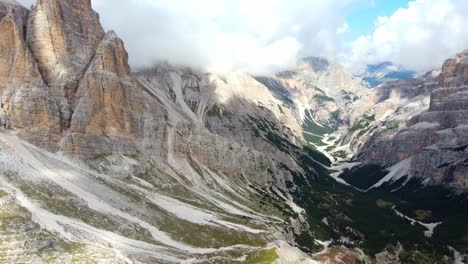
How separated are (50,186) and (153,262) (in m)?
55.8

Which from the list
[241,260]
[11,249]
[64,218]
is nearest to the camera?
[11,249]

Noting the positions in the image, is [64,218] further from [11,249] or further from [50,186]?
[11,249]

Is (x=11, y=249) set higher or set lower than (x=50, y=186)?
lower

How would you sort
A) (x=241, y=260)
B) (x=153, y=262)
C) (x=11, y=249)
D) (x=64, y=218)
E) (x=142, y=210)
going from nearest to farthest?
1. (x=11, y=249)
2. (x=153, y=262)
3. (x=64, y=218)
4. (x=241, y=260)
5. (x=142, y=210)

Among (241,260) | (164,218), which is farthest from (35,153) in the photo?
(241,260)

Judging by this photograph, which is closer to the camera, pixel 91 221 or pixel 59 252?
pixel 59 252

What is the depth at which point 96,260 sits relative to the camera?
135m

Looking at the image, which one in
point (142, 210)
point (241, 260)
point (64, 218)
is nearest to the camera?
point (64, 218)

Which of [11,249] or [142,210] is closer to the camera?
[11,249]

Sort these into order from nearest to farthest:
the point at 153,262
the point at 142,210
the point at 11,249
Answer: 1. the point at 11,249
2. the point at 153,262
3. the point at 142,210

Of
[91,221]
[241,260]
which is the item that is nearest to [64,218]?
[91,221]

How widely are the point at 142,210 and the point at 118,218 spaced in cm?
1672

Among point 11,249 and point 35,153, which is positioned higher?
point 35,153

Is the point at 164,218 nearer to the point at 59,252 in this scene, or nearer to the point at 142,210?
the point at 142,210
